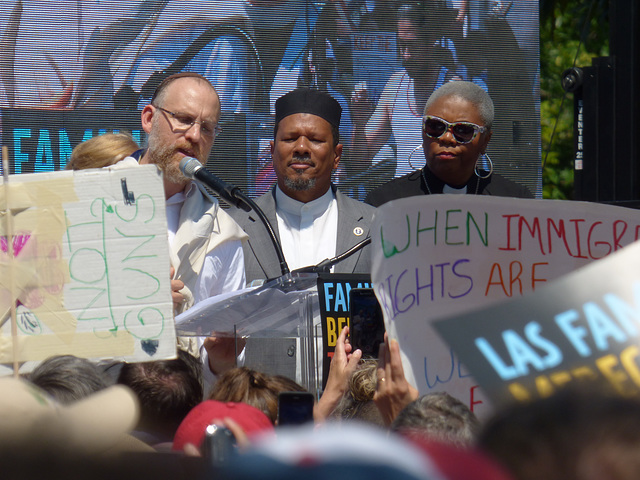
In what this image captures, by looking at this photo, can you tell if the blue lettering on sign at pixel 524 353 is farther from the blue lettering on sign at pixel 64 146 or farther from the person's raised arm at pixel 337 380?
the blue lettering on sign at pixel 64 146

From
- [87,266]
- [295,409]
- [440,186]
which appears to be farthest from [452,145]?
[295,409]

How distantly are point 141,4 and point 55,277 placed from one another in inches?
156

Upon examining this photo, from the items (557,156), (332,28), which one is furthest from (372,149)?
(557,156)

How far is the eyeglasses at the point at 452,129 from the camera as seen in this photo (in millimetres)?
3828

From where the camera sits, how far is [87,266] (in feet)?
8.24

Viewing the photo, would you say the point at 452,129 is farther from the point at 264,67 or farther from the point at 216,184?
the point at 264,67

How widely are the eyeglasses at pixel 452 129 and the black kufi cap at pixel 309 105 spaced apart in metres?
0.38

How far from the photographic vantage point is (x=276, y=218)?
11.9 feet

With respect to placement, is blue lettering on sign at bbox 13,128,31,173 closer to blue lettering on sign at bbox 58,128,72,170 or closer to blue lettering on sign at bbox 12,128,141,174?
blue lettering on sign at bbox 12,128,141,174

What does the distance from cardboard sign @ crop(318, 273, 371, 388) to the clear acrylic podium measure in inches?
2.8

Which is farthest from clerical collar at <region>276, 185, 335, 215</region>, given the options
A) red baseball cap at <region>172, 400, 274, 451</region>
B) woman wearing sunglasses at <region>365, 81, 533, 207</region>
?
red baseball cap at <region>172, 400, 274, 451</region>

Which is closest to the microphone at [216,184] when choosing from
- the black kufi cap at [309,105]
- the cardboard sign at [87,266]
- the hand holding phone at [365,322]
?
the cardboard sign at [87,266]

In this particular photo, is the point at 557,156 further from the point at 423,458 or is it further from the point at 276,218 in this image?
the point at 423,458

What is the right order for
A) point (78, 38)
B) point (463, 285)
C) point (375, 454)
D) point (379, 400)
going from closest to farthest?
point (375, 454)
point (379, 400)
point (463, 285)
point (78, 38)
